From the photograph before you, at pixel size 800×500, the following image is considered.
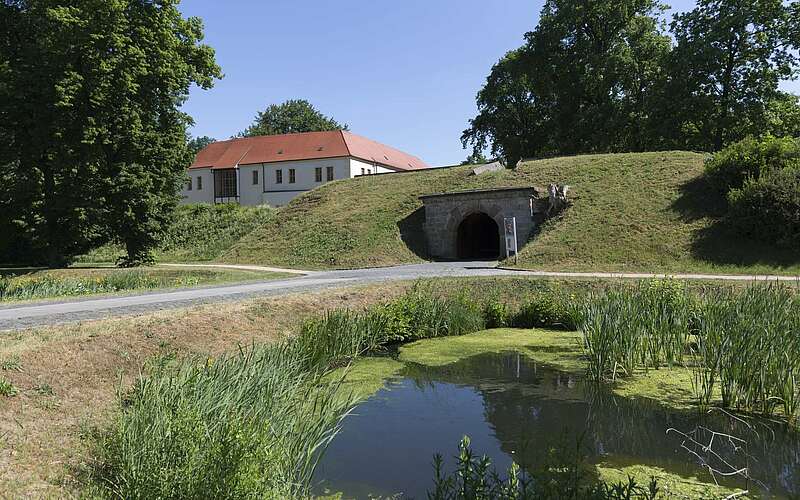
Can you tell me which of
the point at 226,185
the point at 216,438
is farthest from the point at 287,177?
the point at 216,438

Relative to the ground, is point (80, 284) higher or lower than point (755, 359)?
higher

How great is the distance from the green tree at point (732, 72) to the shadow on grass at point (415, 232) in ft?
55.1

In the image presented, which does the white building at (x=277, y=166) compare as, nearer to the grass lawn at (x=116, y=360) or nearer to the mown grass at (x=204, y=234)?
the mown grass at (x=204, y=234)

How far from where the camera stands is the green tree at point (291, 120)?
225 feet

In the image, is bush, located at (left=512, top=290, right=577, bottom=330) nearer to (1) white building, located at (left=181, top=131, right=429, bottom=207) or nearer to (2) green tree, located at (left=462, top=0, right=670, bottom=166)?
(2) green tree, located at (left=462, top=0, right=670, bottom=166)

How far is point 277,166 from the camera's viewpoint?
168 ft

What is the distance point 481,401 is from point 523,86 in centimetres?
3925

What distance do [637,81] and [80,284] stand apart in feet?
115

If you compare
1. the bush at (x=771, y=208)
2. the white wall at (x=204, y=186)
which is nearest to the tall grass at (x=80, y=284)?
the bush at (x=771, y=208)

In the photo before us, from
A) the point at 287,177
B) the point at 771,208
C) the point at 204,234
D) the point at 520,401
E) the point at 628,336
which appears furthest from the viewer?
the point at 287,177

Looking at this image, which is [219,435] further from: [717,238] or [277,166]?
[277,166]

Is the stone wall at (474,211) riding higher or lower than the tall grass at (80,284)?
higher

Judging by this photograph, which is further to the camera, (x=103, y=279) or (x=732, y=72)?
(x=732, y=72)

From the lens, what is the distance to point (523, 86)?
42656 mm
